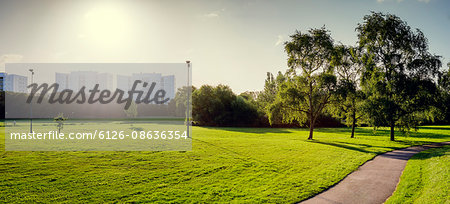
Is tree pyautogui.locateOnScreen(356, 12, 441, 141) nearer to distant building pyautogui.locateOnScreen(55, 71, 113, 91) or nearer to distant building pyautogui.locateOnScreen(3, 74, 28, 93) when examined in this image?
distant building pyautogui.locateOnScreen(55, 71, 113, 91)

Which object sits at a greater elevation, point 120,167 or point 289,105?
point 289,105

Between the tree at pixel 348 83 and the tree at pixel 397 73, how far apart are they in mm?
2049

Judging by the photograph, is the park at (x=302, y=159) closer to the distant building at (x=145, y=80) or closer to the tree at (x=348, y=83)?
the tree at (x=348, y=83)

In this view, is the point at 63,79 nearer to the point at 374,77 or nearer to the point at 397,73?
the point at 374,77

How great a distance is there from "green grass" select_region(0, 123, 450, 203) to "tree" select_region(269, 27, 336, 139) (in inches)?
499

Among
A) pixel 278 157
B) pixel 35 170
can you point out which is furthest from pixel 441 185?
pixel 35 170

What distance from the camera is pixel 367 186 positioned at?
1095 centimetres

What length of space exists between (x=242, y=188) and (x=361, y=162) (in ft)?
33.0

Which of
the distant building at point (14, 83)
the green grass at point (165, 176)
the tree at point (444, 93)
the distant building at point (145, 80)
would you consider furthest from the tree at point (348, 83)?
the distant building at point (14, 83)

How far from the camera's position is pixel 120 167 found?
541 inches

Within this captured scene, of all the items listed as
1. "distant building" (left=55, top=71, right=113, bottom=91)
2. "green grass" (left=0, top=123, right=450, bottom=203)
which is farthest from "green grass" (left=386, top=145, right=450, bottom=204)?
"distant building" (left=55, top=71, right=113, bottom=91)

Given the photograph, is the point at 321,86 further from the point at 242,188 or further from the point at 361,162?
the point at 242,188

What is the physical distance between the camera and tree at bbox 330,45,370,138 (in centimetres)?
2966

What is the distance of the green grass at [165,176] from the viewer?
31.0ft
